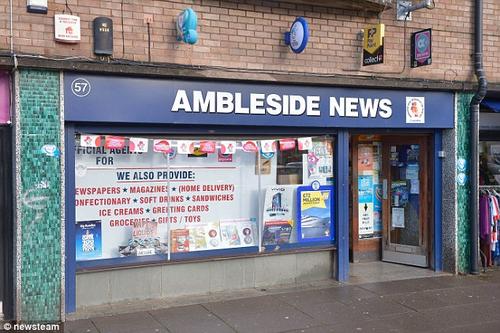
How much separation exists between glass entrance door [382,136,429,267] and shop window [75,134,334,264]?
65.3 inches

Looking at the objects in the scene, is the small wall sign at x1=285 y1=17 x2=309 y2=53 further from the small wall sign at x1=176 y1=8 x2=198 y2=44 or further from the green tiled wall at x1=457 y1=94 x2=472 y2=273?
the green tiled wall at x1=457 y1=94 x2=472 y2=273

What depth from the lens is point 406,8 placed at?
8.08 meters

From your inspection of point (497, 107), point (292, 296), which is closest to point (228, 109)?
point (292, 296)

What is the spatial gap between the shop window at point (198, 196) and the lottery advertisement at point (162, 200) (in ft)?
0.04

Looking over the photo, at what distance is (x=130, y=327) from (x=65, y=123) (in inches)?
89.5

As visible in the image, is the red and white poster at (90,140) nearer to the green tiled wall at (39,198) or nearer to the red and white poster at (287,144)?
the green tiled wall at (39,198)

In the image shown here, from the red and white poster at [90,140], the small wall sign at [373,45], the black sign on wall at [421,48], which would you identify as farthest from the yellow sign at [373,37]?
the red and white poster at [90,140]

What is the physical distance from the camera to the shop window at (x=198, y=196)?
6.77m

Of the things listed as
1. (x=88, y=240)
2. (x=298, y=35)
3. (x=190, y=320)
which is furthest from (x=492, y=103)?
(x=88, y=240)

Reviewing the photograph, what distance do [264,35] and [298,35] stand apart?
0.44m

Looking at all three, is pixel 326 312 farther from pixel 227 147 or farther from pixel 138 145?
pixel 138 145

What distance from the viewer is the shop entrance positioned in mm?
8883

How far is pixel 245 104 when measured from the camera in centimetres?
714

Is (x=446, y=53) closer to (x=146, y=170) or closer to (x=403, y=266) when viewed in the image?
(x=403, y=266)
